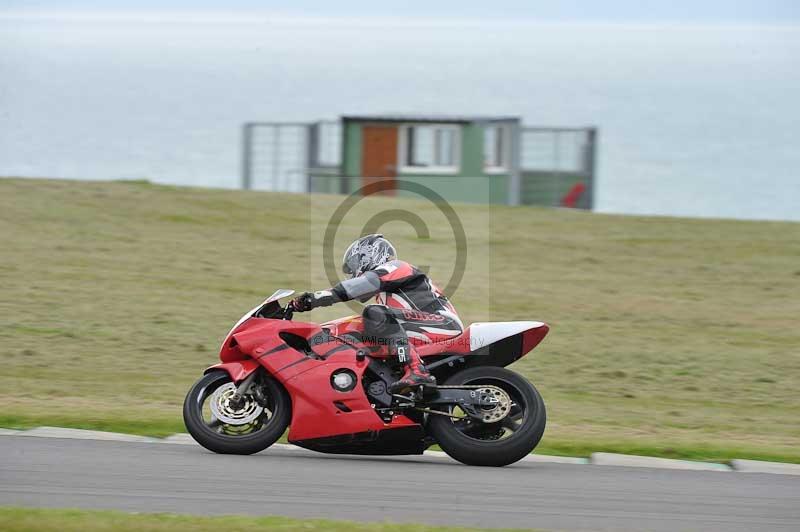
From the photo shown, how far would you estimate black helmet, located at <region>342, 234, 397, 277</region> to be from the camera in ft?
29.6

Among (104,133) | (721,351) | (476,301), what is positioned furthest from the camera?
(104,133)

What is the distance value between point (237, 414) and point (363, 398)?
894 mm

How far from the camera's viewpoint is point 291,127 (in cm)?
3469

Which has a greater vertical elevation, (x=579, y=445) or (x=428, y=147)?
(x=428, y=147)

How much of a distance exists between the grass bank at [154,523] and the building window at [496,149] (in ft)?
87.8

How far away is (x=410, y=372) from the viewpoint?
28.2ft

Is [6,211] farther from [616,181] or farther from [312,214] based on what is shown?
[616,181]

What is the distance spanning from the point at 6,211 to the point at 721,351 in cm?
1331

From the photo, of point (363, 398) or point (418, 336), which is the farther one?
point (418, 336)

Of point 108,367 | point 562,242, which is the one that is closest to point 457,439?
point 108,367

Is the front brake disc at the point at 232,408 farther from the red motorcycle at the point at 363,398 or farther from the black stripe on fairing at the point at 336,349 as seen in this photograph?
the black stripe on fairing at the point at 336,349

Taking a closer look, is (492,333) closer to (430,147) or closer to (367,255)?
(367,255)

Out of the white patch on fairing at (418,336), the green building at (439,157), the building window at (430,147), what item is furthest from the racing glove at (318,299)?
the building window at (430,147)

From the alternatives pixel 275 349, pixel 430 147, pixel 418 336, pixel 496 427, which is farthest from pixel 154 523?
pixel 430 147
